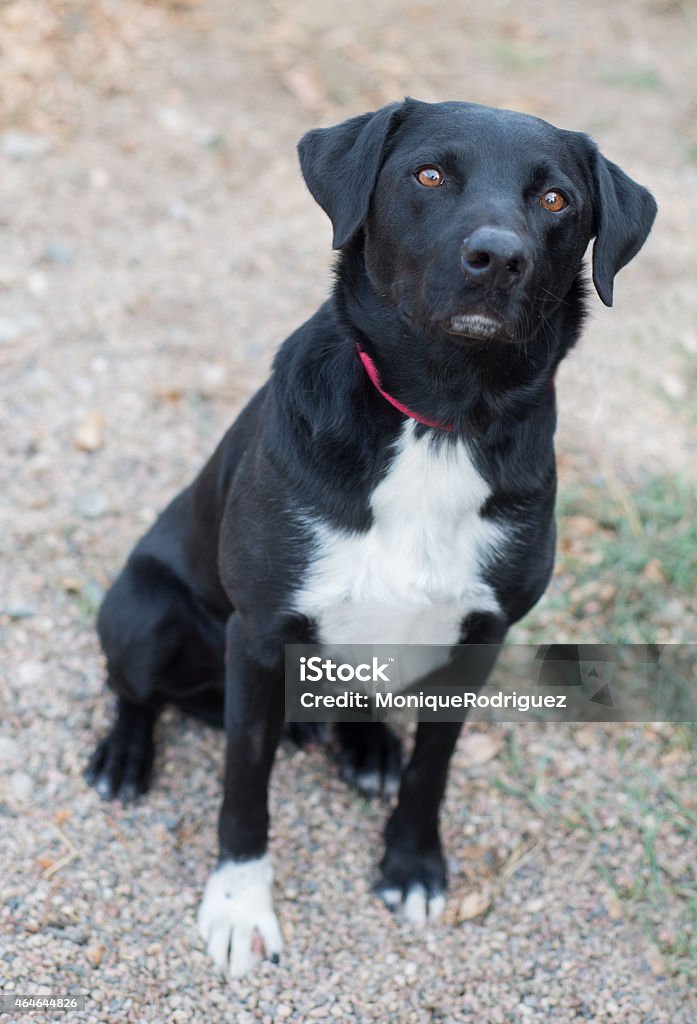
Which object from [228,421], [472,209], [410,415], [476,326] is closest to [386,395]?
[410,415]

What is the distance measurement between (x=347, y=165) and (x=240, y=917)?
180 centimetres

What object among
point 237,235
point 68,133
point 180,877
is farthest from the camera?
point 68,133

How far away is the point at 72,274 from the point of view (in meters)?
4.95

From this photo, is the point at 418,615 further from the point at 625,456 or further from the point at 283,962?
the point at 625,456

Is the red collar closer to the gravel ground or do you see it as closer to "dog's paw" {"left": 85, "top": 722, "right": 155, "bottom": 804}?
the gravel ground

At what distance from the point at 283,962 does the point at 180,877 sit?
354 millimetres

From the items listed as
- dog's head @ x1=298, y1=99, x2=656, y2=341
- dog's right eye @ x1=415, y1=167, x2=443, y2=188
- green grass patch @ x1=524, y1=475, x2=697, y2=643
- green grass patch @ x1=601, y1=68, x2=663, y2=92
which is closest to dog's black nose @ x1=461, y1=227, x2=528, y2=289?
dog's head @ x1=298, y1=99, x2=656, y2=341

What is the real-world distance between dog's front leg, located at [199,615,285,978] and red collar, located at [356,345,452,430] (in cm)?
63

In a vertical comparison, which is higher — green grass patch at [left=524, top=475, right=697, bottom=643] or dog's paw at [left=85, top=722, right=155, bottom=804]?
green grass patch at [left=524, top=475, right=697, bottom=643]

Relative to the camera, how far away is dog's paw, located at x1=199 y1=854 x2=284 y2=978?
2588mm

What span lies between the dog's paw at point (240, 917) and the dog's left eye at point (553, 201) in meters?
1.72

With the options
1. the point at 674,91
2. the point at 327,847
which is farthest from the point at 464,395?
the point at 674,91

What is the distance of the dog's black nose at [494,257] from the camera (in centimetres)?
193

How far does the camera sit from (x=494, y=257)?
194cm
